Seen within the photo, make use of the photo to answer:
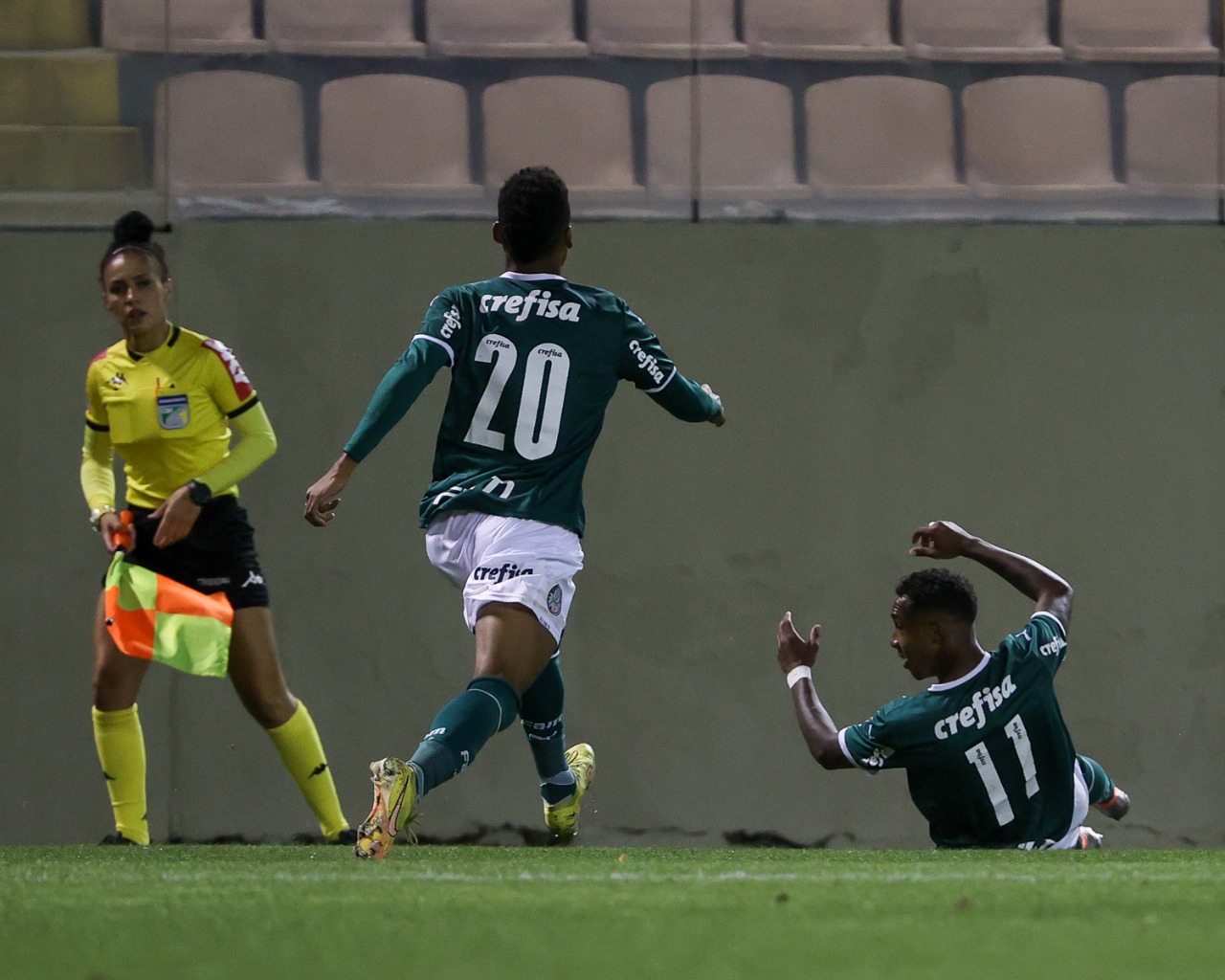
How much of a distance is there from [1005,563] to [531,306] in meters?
1.46

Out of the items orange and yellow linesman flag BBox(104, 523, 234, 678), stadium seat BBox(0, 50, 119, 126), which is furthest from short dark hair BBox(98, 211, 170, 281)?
stadium seat BBox(0, 50, 119, 126)

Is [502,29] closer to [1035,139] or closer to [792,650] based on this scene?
[1035,139]

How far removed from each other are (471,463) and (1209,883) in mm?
1851

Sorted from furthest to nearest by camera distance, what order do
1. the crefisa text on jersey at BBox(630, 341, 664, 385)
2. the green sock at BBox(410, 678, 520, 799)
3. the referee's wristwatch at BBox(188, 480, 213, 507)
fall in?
the referee's wristwatch at BBox(188, 480, 213, 507) < the crefisa text on jersey at BBox(630, 341, 664, 385) < the green sock at BBox(410, 678, 520, 799)

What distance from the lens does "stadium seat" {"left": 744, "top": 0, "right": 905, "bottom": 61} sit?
253 inches

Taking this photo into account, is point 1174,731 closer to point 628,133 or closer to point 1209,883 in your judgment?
point 628,133

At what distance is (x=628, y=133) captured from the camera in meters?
6.40

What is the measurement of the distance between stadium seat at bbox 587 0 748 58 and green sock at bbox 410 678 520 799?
3.40 meters

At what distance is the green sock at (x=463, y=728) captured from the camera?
348 cm

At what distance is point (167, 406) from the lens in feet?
15.2

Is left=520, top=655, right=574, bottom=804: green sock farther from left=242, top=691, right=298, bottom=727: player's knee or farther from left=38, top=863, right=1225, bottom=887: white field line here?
left=38, top=863, right=1225, bottom=887: white field line

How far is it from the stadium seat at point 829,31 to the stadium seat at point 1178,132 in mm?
953

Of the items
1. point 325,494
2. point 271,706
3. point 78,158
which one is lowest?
point 271,706

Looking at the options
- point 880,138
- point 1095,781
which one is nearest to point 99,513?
point 1095,781
